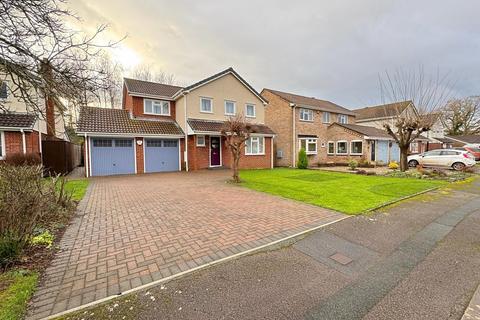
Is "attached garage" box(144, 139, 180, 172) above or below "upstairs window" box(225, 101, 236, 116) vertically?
below

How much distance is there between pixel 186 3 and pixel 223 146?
37.4ft

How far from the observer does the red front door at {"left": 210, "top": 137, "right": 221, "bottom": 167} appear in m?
18.6

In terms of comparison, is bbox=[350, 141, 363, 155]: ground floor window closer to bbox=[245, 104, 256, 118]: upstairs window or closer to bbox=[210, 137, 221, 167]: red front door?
bbox=[245, 104, 256, 118]: upstairs window

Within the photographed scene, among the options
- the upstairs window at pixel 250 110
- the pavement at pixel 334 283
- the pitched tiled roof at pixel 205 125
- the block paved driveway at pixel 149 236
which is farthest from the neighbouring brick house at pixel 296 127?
the pavement at pixel 334 283

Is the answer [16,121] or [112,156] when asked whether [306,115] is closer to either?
[112,156]

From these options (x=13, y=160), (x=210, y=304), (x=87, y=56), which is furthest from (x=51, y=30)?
(x=13, y=160)

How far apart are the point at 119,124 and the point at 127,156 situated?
7.87ft

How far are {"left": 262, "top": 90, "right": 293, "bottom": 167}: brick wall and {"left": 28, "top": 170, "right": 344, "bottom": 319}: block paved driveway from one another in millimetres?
15445

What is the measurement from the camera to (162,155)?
17172 mm

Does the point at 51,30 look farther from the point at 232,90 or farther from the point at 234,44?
the point at 232,90

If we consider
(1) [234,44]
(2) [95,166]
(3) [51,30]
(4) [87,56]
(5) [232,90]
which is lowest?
(2) [95,166]

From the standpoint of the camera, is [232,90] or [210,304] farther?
[232,90]

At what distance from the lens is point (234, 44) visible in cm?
1470

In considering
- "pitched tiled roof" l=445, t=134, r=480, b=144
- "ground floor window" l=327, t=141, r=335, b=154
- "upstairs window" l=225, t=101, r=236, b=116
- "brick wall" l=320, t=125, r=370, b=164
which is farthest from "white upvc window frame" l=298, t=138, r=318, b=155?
"pitched tiled roof" l=445, t=134, r=480, b=144
